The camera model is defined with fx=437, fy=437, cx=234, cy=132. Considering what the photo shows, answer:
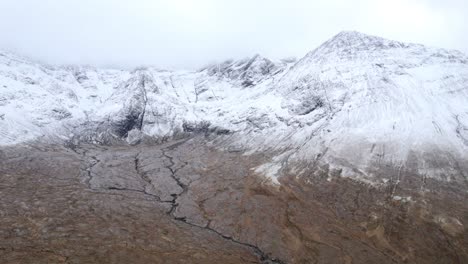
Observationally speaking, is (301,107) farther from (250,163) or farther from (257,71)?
(257,71)

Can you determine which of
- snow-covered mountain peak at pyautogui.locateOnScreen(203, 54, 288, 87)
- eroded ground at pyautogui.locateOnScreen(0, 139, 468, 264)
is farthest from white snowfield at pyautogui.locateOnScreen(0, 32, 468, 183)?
eroded ground at pyautogui.locateOnScreen(0, 139, 468, 264)

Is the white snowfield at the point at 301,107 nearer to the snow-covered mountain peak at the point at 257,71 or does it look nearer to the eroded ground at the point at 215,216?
the snow-covered mountain peak at the point at 257,71

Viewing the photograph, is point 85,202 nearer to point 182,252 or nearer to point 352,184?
point 182,252

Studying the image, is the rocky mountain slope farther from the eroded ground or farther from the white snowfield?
the white snowfield

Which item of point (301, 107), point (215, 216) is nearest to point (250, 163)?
point (215, 216)

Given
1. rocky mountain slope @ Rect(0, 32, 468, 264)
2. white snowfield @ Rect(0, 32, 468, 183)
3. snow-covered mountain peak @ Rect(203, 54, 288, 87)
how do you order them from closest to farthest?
rocky mountain slope @ Rect(0, 32, 468, 264) → white snowfield @ Rect(0, 32, 468, 183) → snow-covered mountain peak @ Rect(203, 54, 288, 87)

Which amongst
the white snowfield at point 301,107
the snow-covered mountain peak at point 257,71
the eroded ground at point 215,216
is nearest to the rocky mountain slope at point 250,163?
the eroded ground at point 215,216
